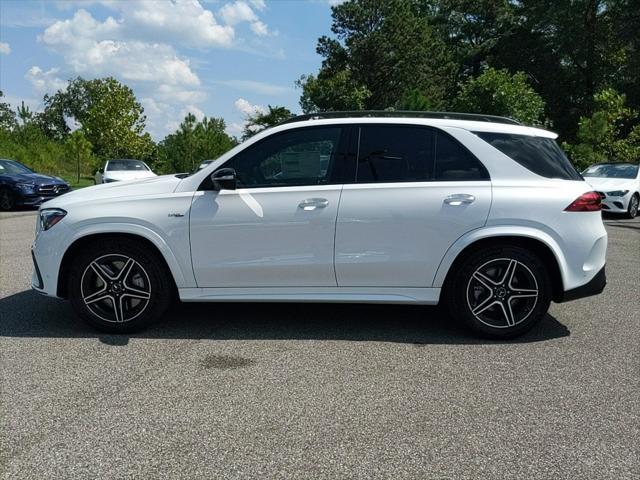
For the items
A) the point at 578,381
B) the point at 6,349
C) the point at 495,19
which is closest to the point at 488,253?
the point at 578,381

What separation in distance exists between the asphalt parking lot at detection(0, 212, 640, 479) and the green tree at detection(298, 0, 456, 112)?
42987mm

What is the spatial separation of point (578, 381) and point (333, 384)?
5.37 feet

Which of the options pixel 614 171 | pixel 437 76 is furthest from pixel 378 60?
pixel 614 171

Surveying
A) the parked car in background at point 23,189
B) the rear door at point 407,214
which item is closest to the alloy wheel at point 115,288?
the rear door at point 407,214

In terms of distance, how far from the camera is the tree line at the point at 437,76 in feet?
120

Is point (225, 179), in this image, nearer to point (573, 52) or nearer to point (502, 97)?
point (502, 97)

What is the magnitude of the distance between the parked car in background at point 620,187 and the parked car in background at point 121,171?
14.9 metres

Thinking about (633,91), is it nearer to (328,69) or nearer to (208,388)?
(328,69)

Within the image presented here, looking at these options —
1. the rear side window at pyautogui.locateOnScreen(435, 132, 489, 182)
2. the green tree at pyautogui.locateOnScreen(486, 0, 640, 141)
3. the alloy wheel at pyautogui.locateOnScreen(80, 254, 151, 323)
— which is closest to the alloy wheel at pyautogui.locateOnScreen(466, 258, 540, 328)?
the rear side window at pyautogui.locateOnScreen(435, 132, 489, 182)

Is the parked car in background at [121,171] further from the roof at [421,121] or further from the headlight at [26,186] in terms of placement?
the roof at [421,121]

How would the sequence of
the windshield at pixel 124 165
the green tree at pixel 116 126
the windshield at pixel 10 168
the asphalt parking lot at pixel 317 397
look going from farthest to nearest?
the green tree at pixel 116 126 → the windshield at pixel 124 165 → the windshield at pixel 10 168 → the asphalt parking lot at pixel 317 397

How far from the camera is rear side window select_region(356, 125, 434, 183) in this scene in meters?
4.54

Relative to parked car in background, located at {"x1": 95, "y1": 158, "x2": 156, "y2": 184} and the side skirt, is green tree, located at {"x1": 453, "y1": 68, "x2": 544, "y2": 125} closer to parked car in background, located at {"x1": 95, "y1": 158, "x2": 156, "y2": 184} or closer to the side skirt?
parked car in background, located at {"x1": 95, "y1": 158, "x2": 156, "y2": 184}

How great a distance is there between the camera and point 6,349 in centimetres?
433
